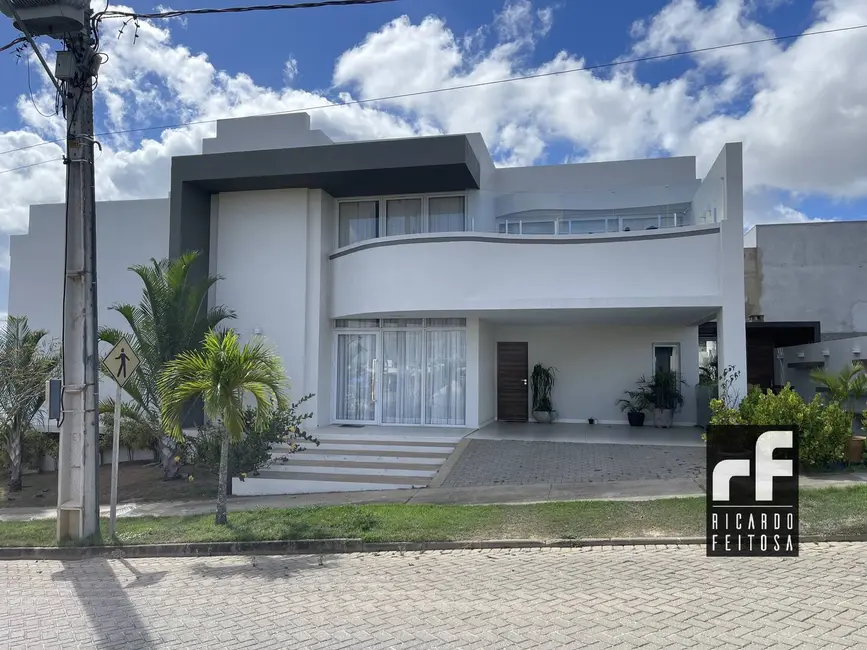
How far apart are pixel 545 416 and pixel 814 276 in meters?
12.5

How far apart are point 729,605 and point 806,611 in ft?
1.73

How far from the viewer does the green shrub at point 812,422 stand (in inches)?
400

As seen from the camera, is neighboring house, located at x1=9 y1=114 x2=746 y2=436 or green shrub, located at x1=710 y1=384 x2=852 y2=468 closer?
green shrub, located at x1=710 y1=384 x2=852 y2=468

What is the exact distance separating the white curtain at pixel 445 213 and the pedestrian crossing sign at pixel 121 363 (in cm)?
831

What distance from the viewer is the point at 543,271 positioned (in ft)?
43.3

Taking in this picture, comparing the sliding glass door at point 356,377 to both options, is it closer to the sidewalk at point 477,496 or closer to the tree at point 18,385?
the sidewalk at point 477,496

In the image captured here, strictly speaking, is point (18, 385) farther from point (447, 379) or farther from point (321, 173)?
point (447, 379)

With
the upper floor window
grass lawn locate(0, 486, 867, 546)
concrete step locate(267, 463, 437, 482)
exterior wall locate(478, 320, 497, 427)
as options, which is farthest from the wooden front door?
grass lawn locate(0, 486, 867, 546)

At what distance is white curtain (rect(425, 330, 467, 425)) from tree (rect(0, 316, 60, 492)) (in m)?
8.19

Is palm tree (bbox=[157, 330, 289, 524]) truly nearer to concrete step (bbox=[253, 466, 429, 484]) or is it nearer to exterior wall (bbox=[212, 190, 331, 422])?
concrete step (bbox=[253, 466, 429, 484])

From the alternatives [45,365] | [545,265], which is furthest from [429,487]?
[45,365]

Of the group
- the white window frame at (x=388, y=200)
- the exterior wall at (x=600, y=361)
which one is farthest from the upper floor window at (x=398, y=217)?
the exterior wall at (x=600, y=361)

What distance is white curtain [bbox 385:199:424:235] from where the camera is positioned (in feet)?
50.9

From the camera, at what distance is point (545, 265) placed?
1320 centimetres
